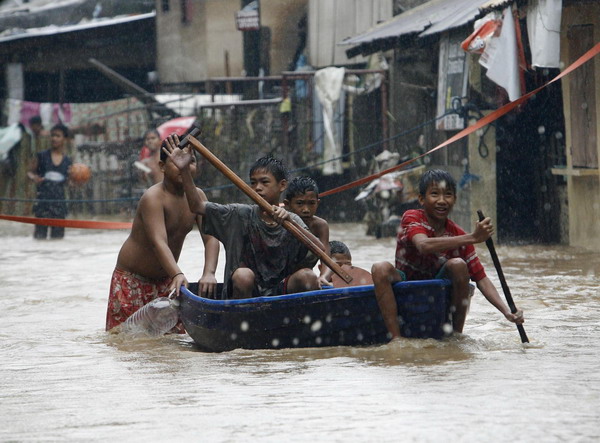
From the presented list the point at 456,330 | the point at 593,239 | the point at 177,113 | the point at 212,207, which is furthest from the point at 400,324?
the point at 177,113

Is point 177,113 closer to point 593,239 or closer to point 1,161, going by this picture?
point 1,161

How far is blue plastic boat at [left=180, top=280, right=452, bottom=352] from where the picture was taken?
257 inches

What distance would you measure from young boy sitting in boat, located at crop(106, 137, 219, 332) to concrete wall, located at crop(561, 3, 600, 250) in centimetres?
611

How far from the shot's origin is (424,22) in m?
15.5

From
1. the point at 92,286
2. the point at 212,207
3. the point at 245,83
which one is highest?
the point at 245,83

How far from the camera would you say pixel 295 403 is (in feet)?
17.5

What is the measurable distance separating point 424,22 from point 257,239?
364 inches

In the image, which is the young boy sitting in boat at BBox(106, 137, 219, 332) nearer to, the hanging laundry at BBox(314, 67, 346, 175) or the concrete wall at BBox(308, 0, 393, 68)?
the hanging laundry at BBox(314, 67, 346, 175)

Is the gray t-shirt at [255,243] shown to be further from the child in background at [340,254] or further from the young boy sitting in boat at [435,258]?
the child in background at [340,254]

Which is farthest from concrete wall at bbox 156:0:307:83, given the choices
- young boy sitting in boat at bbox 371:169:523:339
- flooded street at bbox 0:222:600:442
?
young boy sitting in boat at bbox 371:169:523:339

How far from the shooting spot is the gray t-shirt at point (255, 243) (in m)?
6.80

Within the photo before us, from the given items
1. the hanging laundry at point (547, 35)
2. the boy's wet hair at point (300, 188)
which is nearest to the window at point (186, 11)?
the hanging laundry at point (547, 35)

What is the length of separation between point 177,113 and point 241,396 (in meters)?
16.0

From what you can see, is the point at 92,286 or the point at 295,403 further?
the point at 92,286
